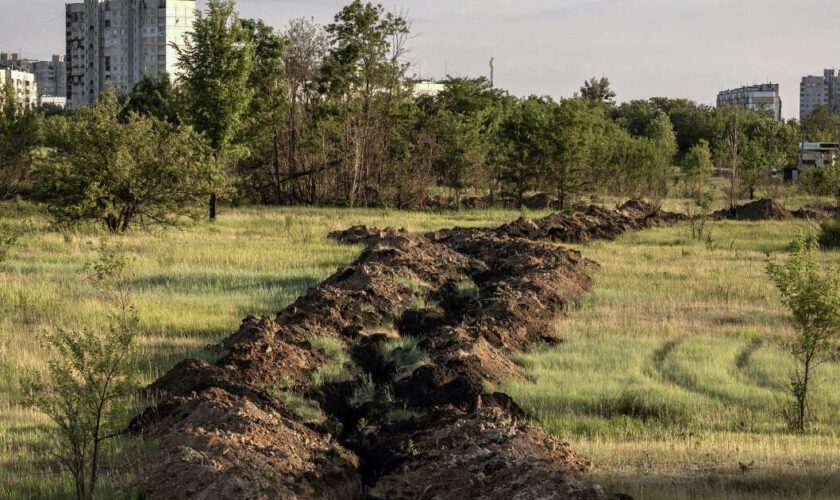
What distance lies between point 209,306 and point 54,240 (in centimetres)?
1158

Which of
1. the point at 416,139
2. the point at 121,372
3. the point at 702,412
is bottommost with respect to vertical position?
the point at 702,412

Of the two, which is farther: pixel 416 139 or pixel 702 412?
pixel 416 139

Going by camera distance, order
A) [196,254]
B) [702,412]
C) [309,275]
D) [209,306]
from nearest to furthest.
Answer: [702,412]
[209,306]
[309,275]
[196,254]

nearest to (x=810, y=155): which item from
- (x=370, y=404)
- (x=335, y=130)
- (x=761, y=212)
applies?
(x=761, y=212)

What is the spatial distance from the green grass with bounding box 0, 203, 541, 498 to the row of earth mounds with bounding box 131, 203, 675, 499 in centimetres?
63

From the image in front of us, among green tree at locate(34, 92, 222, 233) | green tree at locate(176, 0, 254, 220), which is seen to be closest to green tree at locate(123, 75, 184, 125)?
green tree at locate(176, 0, 254, 220)

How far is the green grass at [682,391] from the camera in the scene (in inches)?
374

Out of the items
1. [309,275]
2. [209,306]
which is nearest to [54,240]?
[309,275]

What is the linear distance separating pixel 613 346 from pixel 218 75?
24.2 metres

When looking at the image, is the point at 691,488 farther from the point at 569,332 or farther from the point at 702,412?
the point at 569,332

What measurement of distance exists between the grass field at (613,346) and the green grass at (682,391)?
0.11ft

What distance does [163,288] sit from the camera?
20812 millimetres

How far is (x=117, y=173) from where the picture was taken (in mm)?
30453

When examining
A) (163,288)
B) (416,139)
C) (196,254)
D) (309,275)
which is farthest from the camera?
(416,139)
